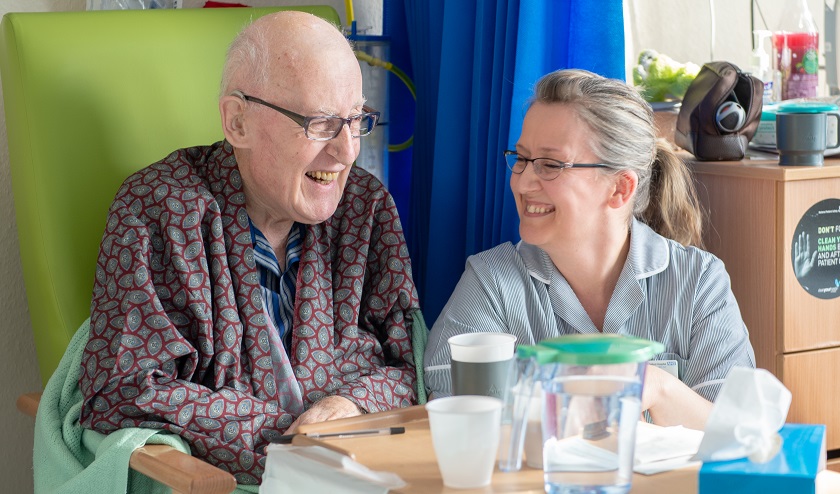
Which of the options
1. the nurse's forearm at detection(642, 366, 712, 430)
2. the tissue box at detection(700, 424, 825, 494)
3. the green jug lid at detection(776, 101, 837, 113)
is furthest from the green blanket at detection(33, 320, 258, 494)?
the green jug lid at detection(776, 101, 837, 113)

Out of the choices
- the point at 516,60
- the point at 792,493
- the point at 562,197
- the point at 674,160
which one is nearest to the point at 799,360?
the point at 674,160

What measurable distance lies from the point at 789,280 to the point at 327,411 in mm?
902

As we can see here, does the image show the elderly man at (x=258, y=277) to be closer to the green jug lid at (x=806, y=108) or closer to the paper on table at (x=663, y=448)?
the paper on table at (x=663, y=448)

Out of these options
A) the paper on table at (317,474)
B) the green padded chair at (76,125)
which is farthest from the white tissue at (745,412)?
the green padded chair at (76,125)

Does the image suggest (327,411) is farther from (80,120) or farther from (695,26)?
(695,26)

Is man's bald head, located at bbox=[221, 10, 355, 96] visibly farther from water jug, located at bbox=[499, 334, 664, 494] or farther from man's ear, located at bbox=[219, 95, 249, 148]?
water jug, located at bbox=[499, 334, 664, 494]

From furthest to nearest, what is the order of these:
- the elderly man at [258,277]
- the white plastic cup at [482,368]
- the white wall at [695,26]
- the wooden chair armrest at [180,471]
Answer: the white wall at [695,26]
the elderly man at [258,277]
the wooden chair armrest at [180,471]
the white plastic cup at [482,368]

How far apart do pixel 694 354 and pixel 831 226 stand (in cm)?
40

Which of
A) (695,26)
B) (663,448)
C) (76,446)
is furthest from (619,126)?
(695,26)

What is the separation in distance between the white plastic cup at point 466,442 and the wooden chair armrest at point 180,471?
44 cm

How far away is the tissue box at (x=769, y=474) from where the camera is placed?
109cm

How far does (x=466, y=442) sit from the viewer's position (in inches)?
47.1

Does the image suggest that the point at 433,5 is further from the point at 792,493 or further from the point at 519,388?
the point at 792,493

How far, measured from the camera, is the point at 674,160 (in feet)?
6.82
